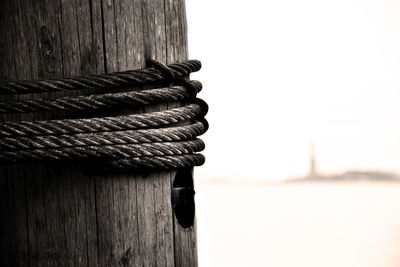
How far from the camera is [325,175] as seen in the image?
Answer: 1170cm

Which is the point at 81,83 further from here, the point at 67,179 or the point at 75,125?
the point at 67,179

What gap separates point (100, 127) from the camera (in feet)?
3.96

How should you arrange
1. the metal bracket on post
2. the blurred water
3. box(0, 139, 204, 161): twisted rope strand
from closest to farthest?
1. box(0, 139, 204, 161): twisted rope strand
2. the metal bracket on post
3. the blurred water

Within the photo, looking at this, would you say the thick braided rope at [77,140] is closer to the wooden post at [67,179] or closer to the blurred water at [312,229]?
the wooden post at [67,179]

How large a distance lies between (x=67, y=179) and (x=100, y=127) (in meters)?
0.13

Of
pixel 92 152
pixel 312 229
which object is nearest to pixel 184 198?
pixel 92 152

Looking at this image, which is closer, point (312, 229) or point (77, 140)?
point (77, 140)

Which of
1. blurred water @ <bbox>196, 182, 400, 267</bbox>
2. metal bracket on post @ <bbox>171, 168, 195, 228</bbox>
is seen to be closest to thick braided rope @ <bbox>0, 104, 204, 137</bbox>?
metal bracket on post @ <bbox>171, 168, 195, 228</bbox>

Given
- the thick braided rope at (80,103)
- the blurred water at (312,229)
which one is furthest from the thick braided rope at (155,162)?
the blurred water at (312,229)

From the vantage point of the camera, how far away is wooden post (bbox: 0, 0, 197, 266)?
123 centimetres

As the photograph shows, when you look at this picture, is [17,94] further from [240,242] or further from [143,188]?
[240,242]

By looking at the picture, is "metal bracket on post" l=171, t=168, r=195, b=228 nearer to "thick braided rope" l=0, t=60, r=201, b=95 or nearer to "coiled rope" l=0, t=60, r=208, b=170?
"coiled rope" l=0, t=60, r=208, b=170

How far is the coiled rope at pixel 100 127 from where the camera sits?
3.93 feet

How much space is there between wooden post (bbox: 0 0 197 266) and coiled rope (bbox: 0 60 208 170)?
1.5 inches
